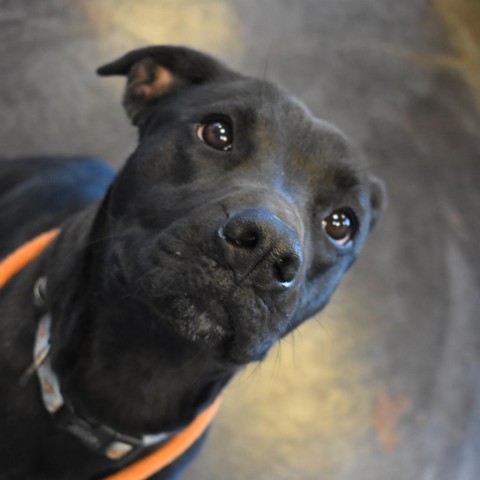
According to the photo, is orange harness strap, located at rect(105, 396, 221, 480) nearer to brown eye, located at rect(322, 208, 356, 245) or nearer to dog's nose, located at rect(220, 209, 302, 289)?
brown eye, located at rect(322, 208, 356, 245)

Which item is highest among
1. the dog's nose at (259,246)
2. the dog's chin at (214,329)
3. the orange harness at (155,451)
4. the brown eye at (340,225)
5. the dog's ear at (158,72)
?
the dog's nose at (259,246)

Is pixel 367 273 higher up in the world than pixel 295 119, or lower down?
lower down

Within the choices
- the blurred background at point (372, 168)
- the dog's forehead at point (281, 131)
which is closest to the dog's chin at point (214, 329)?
the dog's forehead at point (281, 131)

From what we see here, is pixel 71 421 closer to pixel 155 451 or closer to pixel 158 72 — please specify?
pixel 155 451

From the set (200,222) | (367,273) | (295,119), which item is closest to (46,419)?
(200,222)

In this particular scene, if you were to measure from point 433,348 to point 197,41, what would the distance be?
1.66 metres

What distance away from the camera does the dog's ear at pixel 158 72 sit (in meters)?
1.55

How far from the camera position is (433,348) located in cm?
285

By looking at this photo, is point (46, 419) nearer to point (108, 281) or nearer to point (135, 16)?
point (108, 281)

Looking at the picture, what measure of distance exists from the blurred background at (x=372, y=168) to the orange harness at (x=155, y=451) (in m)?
0.84

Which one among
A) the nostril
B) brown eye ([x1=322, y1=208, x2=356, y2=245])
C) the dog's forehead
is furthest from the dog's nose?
brown eye ([x1=322, y1=208, x2=356, y2=245])

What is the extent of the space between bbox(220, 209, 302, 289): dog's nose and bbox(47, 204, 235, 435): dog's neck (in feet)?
1.19

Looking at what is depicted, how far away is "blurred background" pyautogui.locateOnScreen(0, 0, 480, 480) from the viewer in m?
2.54

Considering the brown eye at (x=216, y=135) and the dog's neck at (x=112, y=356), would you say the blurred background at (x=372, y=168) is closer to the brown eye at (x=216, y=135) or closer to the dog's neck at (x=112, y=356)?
the dog's neck at (x=112, y=356)
